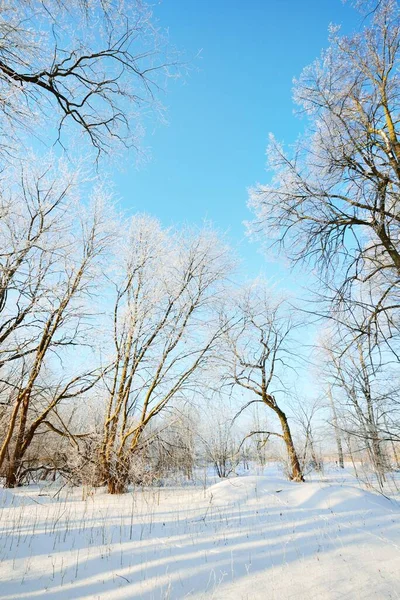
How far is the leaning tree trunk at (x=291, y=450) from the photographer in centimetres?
1155

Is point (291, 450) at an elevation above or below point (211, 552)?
above

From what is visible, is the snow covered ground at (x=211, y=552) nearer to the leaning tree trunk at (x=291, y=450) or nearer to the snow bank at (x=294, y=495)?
the snow bank at (x=294, y=495)

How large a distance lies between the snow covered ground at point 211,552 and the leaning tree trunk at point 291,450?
593cm

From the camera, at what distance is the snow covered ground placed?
2934 mm

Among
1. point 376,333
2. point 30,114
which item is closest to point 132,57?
point 30,114

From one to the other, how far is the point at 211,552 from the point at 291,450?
358 inches

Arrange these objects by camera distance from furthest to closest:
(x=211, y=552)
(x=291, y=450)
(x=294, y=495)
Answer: (x=291, y=450) < (x=294, y=495) < (x=211, y=552)

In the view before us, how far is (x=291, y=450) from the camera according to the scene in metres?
11.8

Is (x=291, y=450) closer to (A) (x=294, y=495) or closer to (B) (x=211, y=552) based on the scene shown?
(A) (x=294, y=495)

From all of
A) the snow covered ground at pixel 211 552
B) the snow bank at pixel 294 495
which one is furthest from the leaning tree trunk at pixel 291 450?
the snow covered ground at pixel 211 552

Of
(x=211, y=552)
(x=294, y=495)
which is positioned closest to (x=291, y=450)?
(x=294, y=495)

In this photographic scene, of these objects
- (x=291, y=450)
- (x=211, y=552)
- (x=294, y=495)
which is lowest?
(x=211, y=552)

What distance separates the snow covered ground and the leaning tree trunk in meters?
5.93

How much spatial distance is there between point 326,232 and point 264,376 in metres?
9.33
